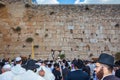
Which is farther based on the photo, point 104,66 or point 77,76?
point 77,76

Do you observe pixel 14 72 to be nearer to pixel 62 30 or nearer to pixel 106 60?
pixel 106 60

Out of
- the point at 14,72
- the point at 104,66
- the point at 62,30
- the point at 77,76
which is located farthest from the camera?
the point at 62,30

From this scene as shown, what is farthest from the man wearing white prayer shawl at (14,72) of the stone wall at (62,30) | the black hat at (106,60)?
the stone wall at (62,30)

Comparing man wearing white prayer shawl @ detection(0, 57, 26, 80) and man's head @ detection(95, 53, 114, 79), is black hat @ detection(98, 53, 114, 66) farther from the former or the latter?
man wearing white prayer shawl @ detection(0, 57, 26, 80)

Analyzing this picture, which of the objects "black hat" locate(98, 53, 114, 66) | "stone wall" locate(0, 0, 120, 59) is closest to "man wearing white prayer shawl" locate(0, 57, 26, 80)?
"black hat" locate(98, 53, 114, 66)

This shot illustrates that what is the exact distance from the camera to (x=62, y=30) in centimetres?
2519

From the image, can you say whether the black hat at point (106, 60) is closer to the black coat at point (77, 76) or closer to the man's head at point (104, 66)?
the man's head at point (104, 66)

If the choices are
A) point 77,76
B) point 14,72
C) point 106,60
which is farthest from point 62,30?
point 106,60

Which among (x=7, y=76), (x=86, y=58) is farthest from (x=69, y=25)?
(x=7, y=76)

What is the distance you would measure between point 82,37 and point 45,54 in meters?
2.89

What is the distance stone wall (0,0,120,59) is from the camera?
81.7ft

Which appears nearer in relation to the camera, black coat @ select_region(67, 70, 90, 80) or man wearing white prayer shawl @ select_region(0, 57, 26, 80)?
man wearing white prayer shawl @ select_region(0, 57, 26, 80)

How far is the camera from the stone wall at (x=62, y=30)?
2489 cm

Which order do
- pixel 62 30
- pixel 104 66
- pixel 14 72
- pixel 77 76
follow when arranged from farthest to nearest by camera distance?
1. pixel 62 30
2. pixel 77 76
3. pixel 14 72
4. pixel 104 66
